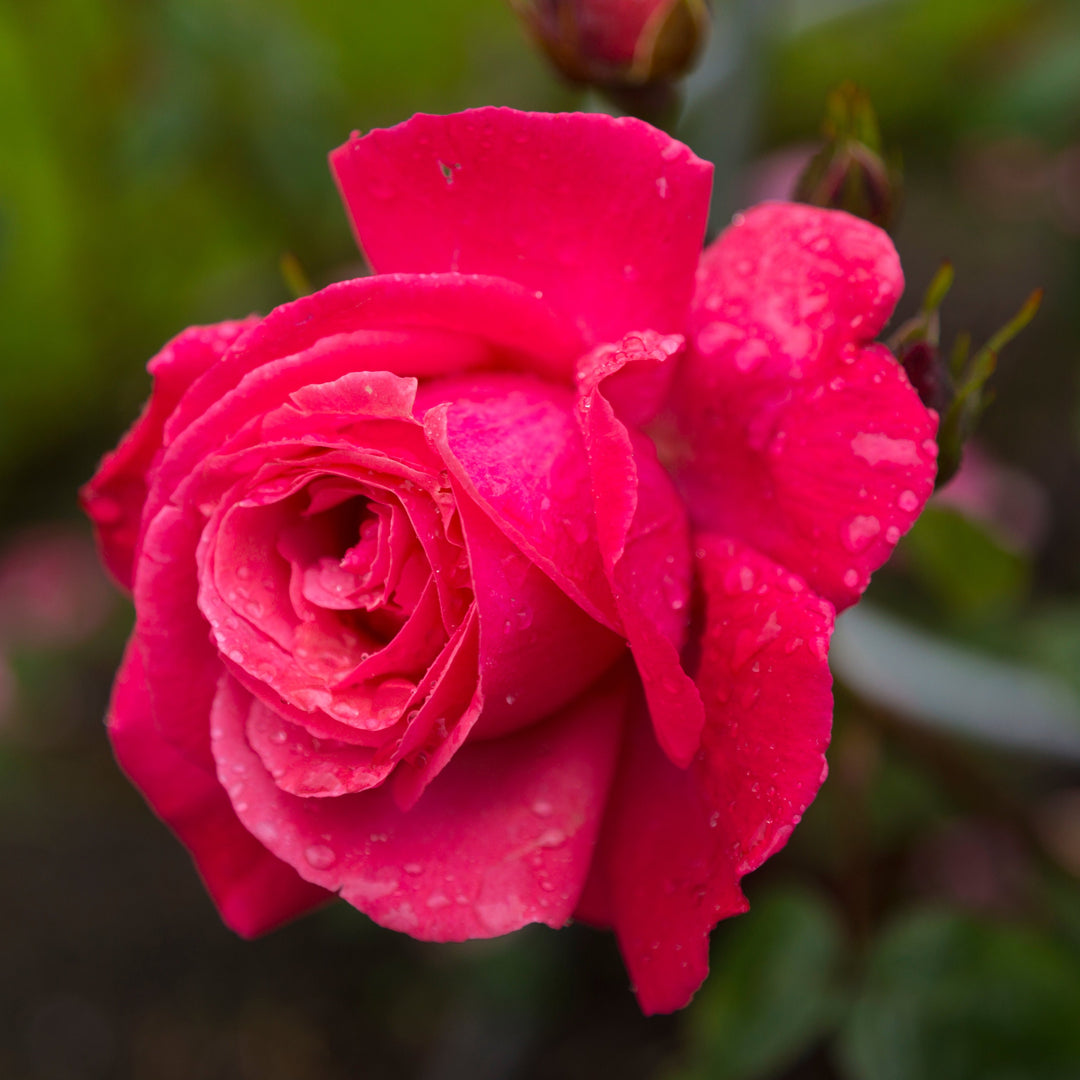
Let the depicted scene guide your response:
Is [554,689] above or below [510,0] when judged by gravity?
below

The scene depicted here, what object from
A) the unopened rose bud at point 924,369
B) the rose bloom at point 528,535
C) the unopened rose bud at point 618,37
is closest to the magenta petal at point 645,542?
the rose bloom at point 528,535

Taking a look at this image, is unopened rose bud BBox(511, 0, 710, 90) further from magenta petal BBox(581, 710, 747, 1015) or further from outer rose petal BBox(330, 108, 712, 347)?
magenta petal BBox(581, 710, 747, 1015)

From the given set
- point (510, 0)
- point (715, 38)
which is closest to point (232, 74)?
point (715, 38)

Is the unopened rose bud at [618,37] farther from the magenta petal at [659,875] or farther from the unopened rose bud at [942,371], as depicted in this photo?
the magenta petal at [659,875]

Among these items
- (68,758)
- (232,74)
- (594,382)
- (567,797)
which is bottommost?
(68,758)

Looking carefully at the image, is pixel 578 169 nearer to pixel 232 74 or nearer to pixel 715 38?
pixel 715 38

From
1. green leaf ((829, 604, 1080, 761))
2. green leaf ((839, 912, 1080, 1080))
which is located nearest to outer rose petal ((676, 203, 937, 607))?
green leaf ((829, 604, 1080, 761))

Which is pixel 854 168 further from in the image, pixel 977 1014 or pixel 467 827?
pixel 977 1014
